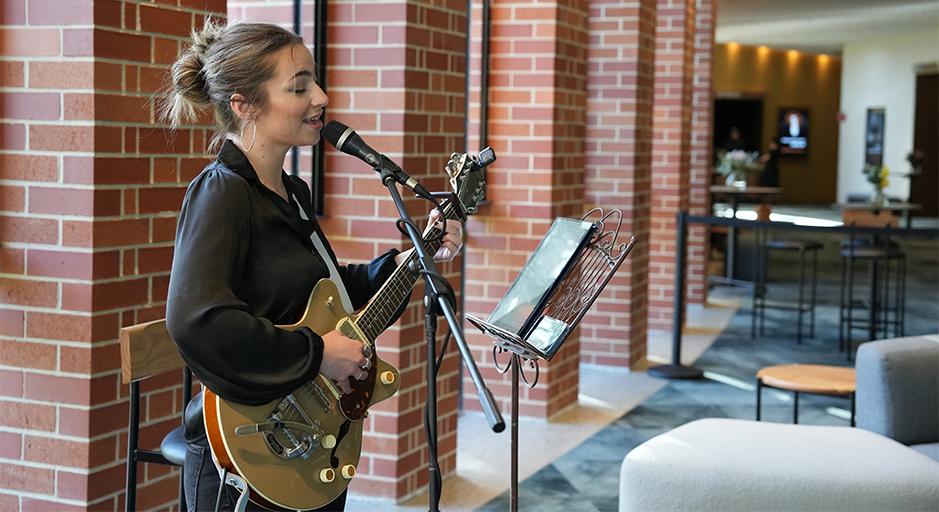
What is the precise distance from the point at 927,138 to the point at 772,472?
19.9m

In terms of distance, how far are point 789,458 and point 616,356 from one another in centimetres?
381

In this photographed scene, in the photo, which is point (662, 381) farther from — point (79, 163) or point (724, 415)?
point (79, 163)

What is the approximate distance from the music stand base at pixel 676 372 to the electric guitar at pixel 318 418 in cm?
449

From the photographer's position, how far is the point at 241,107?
7.23 ft

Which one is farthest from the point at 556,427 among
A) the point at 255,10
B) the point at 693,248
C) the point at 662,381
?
the point at 693,248

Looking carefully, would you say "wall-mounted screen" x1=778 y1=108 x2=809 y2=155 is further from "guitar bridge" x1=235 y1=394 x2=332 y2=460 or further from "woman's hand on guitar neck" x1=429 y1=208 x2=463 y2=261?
"guitar bridge" x1=235 y1=394 x2=332 y2=460

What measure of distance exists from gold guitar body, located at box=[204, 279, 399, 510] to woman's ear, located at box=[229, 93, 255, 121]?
1.14ft

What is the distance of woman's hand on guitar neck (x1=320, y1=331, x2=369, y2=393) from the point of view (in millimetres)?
2168

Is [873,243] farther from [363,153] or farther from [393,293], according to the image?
[363,153]

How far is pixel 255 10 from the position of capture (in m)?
4.25

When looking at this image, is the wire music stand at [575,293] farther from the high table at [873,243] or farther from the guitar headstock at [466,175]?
the high table at [873,243]

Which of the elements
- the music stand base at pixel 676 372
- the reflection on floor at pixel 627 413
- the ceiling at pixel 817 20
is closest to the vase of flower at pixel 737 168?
the reflection on floor at pixel 627 413

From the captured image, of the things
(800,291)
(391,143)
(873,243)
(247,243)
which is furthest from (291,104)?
(800,291)

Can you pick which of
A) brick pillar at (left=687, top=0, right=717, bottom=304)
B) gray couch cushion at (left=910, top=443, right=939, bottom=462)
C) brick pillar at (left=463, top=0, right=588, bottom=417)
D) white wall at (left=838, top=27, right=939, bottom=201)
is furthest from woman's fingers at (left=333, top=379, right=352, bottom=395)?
white wall at (left=838, top=27, right=939, bottom=201)
